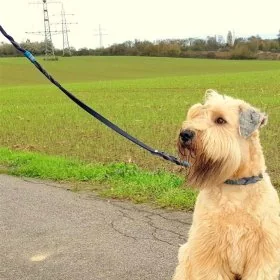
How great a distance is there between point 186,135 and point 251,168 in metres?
0.56

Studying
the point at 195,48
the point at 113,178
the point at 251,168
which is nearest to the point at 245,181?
the point at 251,168

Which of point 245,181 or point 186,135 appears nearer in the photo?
point 186,135

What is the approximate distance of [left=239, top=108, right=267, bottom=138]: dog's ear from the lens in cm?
393

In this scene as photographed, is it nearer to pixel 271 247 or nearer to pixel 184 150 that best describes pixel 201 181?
pixel 184 150

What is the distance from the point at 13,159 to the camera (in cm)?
1116

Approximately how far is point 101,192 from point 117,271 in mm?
3110

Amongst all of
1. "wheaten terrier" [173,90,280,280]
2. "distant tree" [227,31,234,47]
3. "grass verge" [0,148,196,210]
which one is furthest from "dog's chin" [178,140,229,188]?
"distant tree" [227,31,234,47]

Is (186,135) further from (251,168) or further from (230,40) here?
(230,40)

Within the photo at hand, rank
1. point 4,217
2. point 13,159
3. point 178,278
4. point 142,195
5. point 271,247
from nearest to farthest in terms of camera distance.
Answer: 1. point 271,247
2. point 178,278
3. point 4,217
4. point 142,195
5. point 13,159

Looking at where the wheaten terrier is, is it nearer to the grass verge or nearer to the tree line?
the grass verge

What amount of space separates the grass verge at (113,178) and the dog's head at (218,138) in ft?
A: 10.1

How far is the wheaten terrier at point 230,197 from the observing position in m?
3.84

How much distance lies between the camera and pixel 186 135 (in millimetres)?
3832

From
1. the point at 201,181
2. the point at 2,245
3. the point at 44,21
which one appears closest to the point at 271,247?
the point at 201,181
